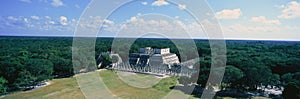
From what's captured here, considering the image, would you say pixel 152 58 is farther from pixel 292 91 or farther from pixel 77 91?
pixel 292 91

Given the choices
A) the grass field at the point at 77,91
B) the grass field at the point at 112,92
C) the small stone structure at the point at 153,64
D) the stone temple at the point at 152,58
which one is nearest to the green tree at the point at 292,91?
the grass field at the point at 112,92

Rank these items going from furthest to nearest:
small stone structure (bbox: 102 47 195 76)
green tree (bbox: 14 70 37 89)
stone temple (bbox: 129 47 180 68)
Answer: stone temple (bbox: 129 47 180 68)
small stone structure (bbox: 102 47 195 76)
green tree (bbox: 14 70 37 89)

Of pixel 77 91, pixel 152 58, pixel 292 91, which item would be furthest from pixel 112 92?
pixel 292 91

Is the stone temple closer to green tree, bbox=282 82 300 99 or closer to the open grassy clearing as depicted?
the open grassy clearing

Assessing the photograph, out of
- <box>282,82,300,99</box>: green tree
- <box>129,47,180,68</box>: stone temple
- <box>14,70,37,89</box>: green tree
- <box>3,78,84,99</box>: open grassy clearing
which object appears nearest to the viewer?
<box>282,82,300,99</box>: green tree

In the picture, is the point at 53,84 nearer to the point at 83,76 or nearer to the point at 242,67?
the point at 83,76

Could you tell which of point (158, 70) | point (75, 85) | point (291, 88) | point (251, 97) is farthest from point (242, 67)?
point (75, 85)

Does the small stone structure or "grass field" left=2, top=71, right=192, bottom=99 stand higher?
the small stone structure

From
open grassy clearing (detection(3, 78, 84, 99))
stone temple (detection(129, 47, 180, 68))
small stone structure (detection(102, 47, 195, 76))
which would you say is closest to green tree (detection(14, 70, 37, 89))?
open grassy clearing (detection(3, 78, 84, 99))
